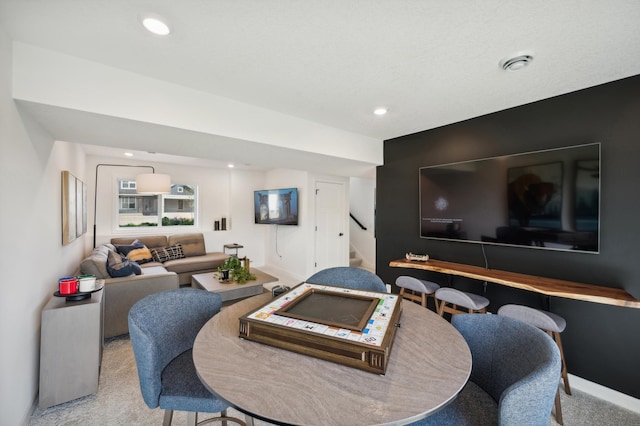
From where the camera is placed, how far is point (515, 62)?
1779 mm

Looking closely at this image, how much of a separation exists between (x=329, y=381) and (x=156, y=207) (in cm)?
595

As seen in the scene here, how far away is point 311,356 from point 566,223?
246 centimetres

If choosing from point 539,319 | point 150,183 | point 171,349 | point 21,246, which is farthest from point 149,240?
point 539,319

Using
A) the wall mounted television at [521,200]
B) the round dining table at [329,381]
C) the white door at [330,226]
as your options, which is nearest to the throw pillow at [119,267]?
the round dining table at [329,381]

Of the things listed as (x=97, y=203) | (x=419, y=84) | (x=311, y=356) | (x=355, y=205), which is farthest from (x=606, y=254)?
(x=97, y=203)

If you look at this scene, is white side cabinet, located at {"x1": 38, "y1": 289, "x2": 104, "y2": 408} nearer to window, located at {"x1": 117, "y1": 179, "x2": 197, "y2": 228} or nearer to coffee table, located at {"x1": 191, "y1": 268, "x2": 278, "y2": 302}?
coffee table, located at {"x1": 191, "y1": 268, "x2": 278, "y2": 302}

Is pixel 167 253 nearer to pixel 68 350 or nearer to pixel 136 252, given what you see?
pixel 136 252

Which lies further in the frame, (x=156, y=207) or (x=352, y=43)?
(x=156, y=207)

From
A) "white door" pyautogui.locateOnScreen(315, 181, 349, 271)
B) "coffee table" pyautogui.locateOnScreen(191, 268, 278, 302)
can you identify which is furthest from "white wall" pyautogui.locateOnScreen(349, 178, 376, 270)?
"coffee table" pyautogui.locateOnScreen(191, 268, 278, 302)

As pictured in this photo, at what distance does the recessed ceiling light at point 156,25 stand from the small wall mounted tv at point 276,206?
3.94m

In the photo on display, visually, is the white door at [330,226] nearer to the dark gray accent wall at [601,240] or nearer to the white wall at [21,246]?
the dark gray accent wall at [601,240]

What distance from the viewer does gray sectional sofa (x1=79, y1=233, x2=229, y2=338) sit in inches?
114

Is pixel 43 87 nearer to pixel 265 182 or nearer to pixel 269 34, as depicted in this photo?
pixel 269 34

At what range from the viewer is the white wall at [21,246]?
1.47 m
